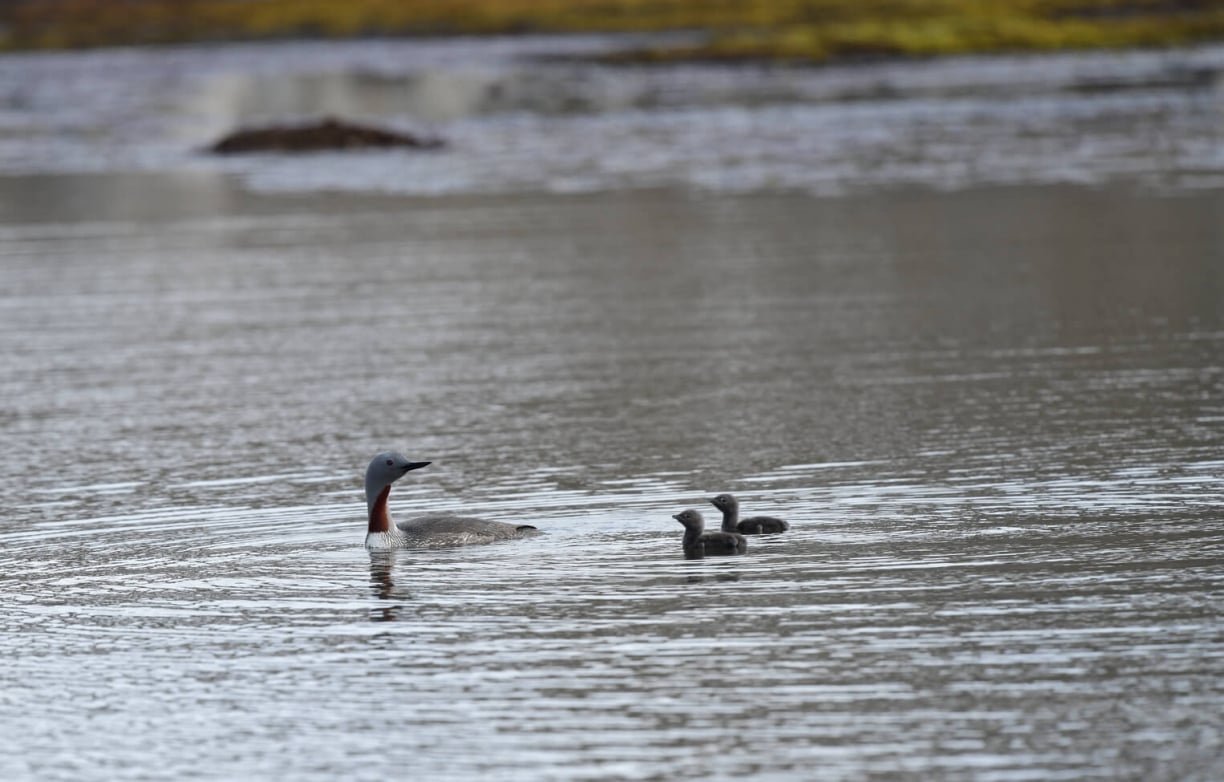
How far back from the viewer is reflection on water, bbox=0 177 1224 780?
1050 centimetres

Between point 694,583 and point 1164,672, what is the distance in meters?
3.25

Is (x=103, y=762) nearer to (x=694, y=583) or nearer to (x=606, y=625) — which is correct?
(x=606, y=625)

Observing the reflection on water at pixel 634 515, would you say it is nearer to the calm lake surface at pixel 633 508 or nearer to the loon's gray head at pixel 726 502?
the calm lake surface at pixel 633 508

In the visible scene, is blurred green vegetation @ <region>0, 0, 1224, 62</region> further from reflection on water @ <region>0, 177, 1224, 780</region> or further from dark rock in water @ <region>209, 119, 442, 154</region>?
reflection on water @ <region>0, 177, 1224, 780</region>

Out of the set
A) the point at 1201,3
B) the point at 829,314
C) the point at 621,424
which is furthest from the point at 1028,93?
the point at 621,424

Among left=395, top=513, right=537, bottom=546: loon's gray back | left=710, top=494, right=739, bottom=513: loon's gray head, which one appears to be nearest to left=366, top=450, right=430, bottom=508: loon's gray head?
left=395, top=513, right=537, bottom=546: loon's gray back

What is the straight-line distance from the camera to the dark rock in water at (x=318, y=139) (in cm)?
5559

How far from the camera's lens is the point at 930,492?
49.8 feet

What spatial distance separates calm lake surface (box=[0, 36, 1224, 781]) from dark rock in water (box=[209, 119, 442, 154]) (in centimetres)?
2284

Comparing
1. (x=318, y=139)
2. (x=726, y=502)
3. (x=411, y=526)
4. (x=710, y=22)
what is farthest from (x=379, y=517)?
(x=710, y=22)

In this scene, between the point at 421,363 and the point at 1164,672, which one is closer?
the point at 1164,672

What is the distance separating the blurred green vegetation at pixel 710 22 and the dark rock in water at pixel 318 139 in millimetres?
34098

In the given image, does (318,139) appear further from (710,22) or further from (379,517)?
(710,22)

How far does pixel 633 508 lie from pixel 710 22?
94803 millimetres
